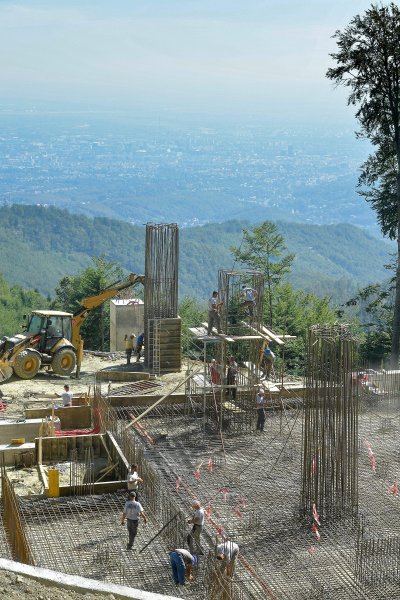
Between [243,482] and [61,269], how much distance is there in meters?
135

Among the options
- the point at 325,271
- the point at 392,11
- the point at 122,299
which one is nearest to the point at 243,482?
the point at 122,299

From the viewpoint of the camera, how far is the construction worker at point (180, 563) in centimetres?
1363

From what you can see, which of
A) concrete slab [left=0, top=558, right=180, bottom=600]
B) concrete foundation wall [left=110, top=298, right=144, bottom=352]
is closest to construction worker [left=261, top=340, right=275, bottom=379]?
concrete foundation wall [left=110, top=298, right=144, bottom=352]

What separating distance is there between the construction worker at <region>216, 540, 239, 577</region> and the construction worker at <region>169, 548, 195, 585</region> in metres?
0.51

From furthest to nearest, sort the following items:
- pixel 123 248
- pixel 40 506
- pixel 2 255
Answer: pixel 123 248, pixel 2 255, pixel 40 506

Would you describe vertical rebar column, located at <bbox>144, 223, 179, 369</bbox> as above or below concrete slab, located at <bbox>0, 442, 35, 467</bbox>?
above

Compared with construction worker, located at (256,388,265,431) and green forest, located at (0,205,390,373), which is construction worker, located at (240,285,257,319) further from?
green forest, located at (0,205,390,373)

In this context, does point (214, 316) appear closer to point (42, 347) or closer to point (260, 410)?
point (260, 410)

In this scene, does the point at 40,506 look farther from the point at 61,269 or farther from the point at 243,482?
the point at 61,269

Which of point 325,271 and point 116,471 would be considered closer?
point 116,471

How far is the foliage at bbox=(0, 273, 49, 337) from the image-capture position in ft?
227

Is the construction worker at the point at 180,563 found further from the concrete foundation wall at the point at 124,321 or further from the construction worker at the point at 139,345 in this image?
the concrete foundation wall at the point at 124,321

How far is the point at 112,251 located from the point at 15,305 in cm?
8836

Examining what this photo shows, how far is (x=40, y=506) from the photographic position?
17.1m
